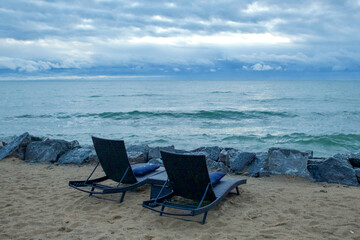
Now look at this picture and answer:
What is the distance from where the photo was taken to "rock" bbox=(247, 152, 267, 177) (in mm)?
7277

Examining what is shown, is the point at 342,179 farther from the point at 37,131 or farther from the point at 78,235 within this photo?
the point at 37,131

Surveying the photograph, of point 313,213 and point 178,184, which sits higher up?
point 178,184

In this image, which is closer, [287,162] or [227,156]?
[287,162]

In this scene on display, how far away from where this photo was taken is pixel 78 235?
4012 millimetres

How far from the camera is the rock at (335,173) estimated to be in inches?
259

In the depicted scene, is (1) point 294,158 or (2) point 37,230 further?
(1) point 294,158

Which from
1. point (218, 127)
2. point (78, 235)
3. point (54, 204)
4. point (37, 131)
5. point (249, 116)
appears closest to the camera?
point (78, 235)

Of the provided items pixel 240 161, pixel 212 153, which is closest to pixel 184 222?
pixel 240 161

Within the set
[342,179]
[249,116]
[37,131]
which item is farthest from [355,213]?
[249,116]

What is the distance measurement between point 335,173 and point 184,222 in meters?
3.91

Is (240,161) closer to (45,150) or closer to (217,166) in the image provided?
(217,166)

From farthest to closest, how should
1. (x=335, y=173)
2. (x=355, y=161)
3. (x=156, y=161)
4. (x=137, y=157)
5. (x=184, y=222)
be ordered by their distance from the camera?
1. (x=137, y=157)
2. (x=156, y=161)
3. (x=355, y=161)
4. (x=335, y=173)
5. (x=184, y=222)

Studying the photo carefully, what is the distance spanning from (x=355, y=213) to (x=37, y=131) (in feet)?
59.1

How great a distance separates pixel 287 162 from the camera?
23.4 feet
